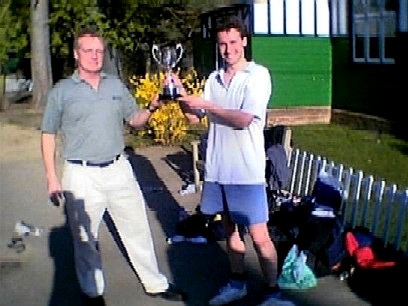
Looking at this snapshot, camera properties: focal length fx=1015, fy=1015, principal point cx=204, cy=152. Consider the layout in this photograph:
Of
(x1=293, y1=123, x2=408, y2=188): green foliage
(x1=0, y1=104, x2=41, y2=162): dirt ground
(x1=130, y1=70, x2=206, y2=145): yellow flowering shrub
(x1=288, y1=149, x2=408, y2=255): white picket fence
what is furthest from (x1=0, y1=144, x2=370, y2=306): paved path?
(x1=0, y1=104, x2=41, y2=162): dirt ground

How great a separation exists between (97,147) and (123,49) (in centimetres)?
2423

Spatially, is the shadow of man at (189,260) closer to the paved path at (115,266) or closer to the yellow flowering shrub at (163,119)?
the paved path at (115,266)

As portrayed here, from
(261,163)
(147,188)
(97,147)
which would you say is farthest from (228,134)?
(147,188)

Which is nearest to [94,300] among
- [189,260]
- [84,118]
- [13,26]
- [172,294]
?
[172,294]

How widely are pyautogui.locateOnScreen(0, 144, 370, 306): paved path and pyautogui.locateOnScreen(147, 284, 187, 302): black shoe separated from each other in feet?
0.17

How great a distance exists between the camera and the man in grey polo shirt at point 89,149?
637 centimetres

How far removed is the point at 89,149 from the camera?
638cm

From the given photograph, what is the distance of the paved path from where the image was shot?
6973 mm

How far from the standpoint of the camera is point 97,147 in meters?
6.39

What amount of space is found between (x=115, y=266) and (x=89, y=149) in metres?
1.86

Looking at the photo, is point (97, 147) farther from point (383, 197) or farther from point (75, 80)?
point (383, 197)

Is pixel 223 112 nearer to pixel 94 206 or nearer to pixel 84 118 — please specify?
pixel 84 118

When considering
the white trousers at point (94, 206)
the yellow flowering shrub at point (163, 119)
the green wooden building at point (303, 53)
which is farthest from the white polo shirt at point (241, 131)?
the green wooden building at point (303, 53)

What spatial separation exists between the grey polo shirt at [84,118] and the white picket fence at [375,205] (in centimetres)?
239
